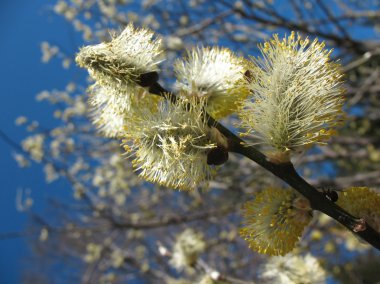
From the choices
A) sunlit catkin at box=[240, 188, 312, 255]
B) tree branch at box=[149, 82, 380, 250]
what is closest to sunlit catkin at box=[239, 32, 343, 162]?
tree branch at box=[149, 82, 380, 250]

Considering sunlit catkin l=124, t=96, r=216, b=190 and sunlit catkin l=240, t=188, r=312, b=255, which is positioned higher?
sunlit catkin l=124, t=96, r=216, b=190

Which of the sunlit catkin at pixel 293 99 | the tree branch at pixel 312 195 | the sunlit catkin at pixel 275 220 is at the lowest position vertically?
the sunlit catkin at pixel 275 220

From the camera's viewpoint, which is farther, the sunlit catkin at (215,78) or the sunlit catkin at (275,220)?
the sunlit catkin at (215,78)

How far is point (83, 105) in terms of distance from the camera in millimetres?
4566

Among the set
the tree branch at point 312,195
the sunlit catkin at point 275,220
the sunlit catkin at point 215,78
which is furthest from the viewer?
the sunlit catkin at point 215,78

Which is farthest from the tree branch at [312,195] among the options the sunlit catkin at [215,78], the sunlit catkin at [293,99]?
the sunlit catkin at [215,78]

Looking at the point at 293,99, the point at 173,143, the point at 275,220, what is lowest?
the point at 275,220

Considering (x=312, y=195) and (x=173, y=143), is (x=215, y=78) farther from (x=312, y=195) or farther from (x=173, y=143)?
(x=312, y=195)

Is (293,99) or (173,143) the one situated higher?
(293,99)

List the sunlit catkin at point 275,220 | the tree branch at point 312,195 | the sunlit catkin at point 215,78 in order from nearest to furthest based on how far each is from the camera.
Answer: the tree branch at point 312,195 → the sunlit catkin at point 275,220 → the sunlit catkin at point 215,78

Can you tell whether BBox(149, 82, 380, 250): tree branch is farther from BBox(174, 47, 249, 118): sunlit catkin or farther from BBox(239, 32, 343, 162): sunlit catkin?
BBox(174, 47, 249, 118): sunlit catkin

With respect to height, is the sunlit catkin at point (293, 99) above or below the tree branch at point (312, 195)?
above

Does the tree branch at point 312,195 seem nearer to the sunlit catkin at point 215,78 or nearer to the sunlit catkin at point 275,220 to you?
the sunlit catkin at point 275,220

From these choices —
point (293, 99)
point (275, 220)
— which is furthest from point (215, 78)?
point (275, 220)
